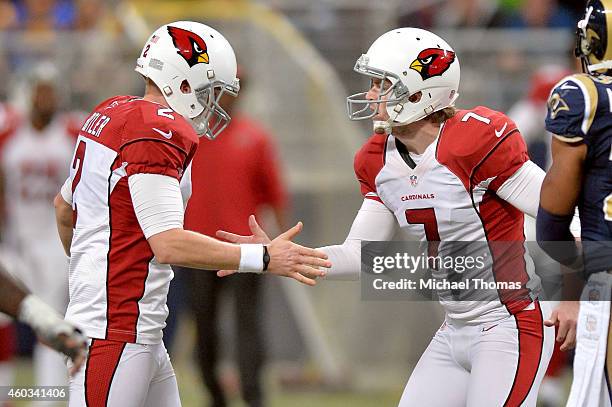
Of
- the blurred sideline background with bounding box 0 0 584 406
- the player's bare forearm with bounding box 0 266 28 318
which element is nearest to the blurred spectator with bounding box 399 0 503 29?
the blurred sideline background with bounding box 0 0 584 406

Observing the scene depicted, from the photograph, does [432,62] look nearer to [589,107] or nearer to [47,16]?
[589,107]

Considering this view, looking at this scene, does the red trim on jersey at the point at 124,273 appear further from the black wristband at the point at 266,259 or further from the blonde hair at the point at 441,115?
the blonde hair at the point at 441,115

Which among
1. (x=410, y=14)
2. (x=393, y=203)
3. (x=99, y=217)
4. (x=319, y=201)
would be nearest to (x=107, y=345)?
(x=99, y=217)

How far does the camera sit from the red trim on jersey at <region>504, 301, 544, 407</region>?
13.1 ft

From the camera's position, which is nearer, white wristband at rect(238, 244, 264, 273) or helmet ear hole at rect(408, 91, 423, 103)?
white wristband at rect(238, 244, 264, 273)

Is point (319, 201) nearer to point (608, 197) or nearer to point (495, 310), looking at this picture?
point (495, 310)

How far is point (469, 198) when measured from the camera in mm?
4129

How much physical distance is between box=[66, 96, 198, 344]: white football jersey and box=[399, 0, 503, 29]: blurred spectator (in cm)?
564

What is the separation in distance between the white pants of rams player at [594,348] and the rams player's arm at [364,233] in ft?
3.11

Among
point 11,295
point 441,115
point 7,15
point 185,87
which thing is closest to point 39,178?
point 7,15

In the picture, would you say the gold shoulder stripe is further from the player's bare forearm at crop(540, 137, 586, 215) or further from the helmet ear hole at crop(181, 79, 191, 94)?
the helmet ear hole at crop(181, 79, 191, 94)

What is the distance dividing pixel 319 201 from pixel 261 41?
1.31 meters

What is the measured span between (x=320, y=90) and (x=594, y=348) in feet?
17.6

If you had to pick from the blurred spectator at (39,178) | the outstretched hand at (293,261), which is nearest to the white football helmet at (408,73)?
the outstretched hand at (293,261)
